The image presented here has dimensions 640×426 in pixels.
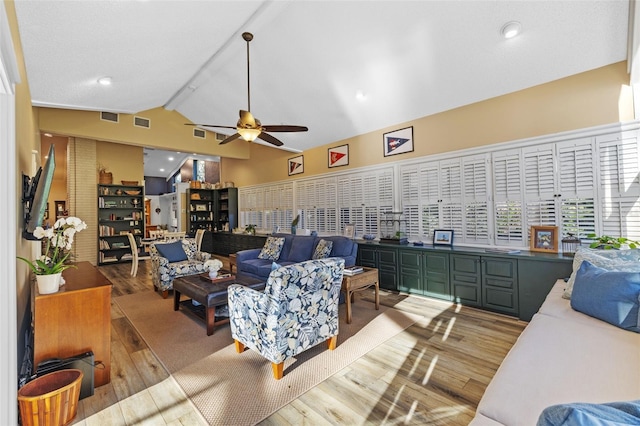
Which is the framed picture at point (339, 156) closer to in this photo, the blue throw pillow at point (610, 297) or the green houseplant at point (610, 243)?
the green houseplant at point (610, 243)

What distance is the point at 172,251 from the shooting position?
5.08 meters

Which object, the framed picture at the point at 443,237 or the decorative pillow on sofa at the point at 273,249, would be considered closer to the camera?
the framed picture at the point at 443,237

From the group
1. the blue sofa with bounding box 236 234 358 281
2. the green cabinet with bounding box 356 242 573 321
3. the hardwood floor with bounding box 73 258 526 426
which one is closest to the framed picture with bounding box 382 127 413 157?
the green cabinet with bounding box 356 242 573 321

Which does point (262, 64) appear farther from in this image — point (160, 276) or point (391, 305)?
point (391, 305)

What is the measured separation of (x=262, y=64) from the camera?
4.47 metres

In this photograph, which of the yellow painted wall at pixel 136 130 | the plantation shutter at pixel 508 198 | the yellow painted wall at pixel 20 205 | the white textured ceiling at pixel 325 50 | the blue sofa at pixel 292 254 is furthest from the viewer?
the yellow painted wall at pixel 136 130

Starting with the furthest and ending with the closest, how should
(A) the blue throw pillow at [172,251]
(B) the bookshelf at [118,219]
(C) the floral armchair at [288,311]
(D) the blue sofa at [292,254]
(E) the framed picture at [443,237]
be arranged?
(B) the bookshelf at [118,219], (A) the blue throw pillow at [172,251], (D) the blue sofa at [292,254], (E) the framed picture at [443,237], (C) the floral armchair at [288,311]

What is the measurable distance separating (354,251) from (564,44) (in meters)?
3.57

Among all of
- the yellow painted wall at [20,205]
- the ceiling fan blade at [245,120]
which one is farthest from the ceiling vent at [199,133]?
the ceiling fan blade at [245,120]

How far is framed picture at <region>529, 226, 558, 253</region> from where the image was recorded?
3568mm

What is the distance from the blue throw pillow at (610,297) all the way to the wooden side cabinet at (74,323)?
3.81 meters

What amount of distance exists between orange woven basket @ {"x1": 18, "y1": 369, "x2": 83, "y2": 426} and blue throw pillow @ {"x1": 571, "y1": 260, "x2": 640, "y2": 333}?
3.72 meters

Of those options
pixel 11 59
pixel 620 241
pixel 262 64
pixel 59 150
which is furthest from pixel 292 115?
pixel 59 150

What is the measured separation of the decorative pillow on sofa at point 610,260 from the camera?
90.4 inches
